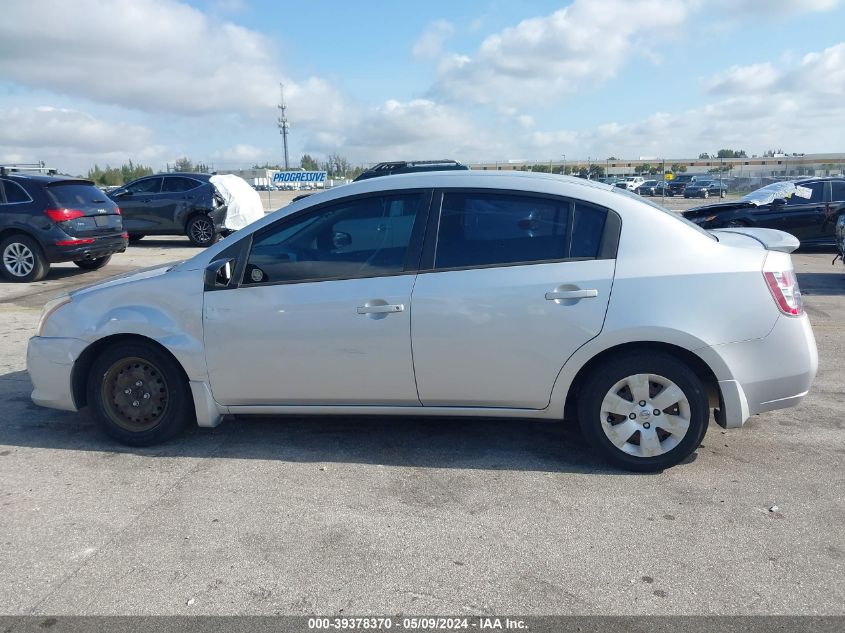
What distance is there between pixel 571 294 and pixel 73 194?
33.1 ft

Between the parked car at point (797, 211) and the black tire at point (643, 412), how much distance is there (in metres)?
11.0

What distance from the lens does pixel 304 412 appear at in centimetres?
450

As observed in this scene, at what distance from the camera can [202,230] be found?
1659 cm

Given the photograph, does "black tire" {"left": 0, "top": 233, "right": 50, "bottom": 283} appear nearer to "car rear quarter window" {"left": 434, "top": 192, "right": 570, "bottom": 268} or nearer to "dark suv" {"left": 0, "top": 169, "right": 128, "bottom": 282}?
"dark suv" {"left": 0, "top": 169, "right": 128, "bottom": 282}

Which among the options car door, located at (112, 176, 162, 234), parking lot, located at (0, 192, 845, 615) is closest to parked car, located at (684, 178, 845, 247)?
parking lot, located at (0, 192, 845, 615)

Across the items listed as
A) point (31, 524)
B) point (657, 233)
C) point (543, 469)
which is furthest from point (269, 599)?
point (657, 233)

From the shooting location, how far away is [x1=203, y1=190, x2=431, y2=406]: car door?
423 cm

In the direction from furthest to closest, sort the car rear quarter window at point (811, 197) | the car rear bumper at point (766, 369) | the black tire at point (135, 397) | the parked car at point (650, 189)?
1. the parked car at point (650, 189)
2. the car rear quarter window at point (811, 197)
3. the black tire at point (135, 397)
4. the car rear bumper at point (766, 369)

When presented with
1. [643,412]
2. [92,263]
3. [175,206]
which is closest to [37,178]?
[92,263]

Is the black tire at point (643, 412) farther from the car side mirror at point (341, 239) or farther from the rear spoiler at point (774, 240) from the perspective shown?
the car side mirror at point (341, 239)

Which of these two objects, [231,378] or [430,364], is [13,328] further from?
[430,364]

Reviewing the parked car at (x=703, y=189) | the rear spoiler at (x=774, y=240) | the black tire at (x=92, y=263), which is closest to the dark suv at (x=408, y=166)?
the black tire at (x=92, y=263)

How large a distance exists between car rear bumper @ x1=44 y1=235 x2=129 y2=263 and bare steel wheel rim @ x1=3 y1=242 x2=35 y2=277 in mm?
322

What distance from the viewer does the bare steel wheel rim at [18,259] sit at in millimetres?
11375
